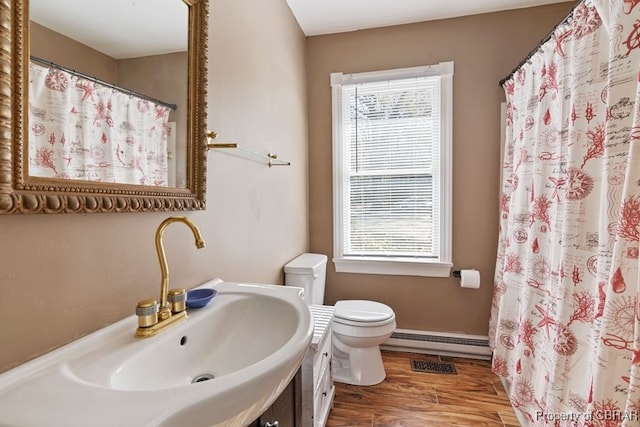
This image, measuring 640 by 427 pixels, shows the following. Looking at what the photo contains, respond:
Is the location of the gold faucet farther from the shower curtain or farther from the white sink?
the shower curtain

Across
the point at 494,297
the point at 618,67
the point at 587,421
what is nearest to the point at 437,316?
the point at 494,297

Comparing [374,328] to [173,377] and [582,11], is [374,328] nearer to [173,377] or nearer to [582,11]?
[173,377]

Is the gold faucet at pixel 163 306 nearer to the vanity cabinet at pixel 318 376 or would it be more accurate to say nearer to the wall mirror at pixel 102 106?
the wall mirror at pixel 102 106

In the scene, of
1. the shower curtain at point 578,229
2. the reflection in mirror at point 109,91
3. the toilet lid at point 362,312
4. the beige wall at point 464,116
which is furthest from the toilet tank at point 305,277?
the shower curtain at point 578,229

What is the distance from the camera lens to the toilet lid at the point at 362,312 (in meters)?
1.80

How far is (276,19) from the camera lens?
1801 millimetres

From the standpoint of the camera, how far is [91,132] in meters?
0.71

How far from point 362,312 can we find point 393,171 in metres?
1.08

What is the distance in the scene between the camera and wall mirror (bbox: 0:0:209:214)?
55cm

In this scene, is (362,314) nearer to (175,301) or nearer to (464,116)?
(175,301)

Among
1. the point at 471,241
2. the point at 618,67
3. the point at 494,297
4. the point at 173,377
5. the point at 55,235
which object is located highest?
the point at 618,67

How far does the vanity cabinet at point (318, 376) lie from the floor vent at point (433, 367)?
70cm

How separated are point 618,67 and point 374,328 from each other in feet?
5.05

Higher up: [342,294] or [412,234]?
[412,234]
